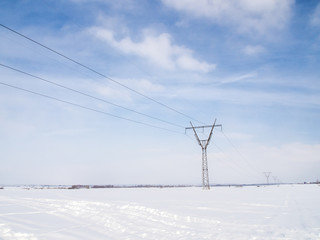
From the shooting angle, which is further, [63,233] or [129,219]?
[129,219]

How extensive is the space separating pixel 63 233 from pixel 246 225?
7708mm

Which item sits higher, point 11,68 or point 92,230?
point 11,68

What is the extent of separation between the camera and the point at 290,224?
36.2 feet

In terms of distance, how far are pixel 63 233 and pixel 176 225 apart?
4.70 metres

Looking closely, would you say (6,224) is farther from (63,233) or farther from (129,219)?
(129,219)

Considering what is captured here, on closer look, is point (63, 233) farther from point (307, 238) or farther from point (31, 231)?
point (307, 238)

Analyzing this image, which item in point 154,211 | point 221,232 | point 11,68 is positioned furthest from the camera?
point 154,211

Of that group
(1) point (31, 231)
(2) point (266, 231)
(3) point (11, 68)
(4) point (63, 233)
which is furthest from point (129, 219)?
(3) point (11, 68)

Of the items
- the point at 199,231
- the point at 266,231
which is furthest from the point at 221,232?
the point at 266,231

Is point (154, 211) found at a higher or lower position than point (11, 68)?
lower

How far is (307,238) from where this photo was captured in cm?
830

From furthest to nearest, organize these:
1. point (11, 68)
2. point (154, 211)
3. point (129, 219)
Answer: point (154, 211), point (11, 68), point (129, 219)

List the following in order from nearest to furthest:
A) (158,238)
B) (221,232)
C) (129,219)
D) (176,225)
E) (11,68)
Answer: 1. (158,238)
2. (221,232)
3. (176,225)
4. (129,219)
5. (11,68)

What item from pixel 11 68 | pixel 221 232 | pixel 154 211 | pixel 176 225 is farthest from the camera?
pixel 154 211
